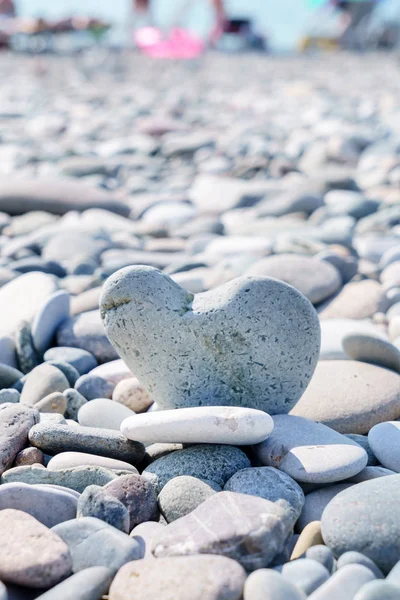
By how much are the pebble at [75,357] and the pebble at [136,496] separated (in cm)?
94

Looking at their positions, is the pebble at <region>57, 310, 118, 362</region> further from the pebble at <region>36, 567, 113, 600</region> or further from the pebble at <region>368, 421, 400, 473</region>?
the pebble at <region>36, 567, 113, 600</region>

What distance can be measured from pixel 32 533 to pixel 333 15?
31.7 metres

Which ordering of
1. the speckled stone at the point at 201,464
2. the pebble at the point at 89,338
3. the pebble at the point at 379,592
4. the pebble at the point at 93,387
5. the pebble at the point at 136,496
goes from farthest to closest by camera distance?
the pebble at the point at 89,338
the pebble at the point at 93,387
the speckled stone at the point at 201,464
the pebble at the point at 136,496
the pebble at the point at 379,592

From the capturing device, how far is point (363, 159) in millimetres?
7086

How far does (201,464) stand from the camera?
1.86 metres

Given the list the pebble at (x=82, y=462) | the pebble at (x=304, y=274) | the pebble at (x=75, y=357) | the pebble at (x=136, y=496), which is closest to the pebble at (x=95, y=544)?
the pebble at (x=136, y=496)

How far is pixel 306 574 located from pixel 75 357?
1.40 metres

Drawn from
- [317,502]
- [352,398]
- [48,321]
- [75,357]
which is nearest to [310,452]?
[317,502]

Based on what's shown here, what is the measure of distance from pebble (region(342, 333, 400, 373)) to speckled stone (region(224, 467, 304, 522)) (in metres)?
0.82

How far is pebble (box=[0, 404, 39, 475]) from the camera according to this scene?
191 cm

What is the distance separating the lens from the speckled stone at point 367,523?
5.03 feet

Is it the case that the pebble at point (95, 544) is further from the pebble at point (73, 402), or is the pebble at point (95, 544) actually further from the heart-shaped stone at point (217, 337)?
the pebble at point (73, 402)

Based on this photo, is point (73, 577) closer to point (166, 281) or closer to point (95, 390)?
point (166, 281)

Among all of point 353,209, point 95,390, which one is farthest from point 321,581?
point 353,209
